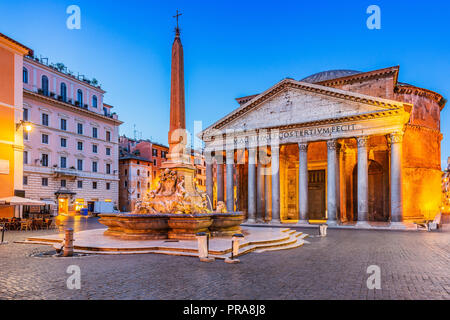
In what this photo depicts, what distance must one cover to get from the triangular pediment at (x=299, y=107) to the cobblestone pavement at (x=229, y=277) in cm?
1518

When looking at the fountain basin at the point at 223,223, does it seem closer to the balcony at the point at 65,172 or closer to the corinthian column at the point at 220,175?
the corinthian column at the point at 220,175

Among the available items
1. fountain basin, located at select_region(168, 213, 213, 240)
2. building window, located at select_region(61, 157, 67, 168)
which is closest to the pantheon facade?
fountain basin, located at select_region(168, 213, 213, 240)

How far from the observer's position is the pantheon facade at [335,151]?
24277mm

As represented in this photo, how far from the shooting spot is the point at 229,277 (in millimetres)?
7289

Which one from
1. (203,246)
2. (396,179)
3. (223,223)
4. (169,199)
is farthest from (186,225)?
(396,179)

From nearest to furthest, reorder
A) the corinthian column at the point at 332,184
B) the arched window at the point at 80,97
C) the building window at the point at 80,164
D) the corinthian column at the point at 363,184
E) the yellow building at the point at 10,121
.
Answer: the yellow building at the point at 10,121 < the corinthian column at the point at 363,184 < the corinthian column at the point at 332,184 < the building window at the point at 80,164 < the arched window at the point at 80,97

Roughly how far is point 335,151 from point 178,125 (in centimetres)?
1577

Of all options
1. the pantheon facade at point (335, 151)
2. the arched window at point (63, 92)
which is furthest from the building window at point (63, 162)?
the pantheon facade at point (335, 151)

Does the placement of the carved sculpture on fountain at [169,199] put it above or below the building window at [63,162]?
below

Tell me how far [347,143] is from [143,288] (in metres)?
27.2

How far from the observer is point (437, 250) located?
12.3 m

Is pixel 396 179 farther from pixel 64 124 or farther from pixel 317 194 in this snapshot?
pixel 64 124
